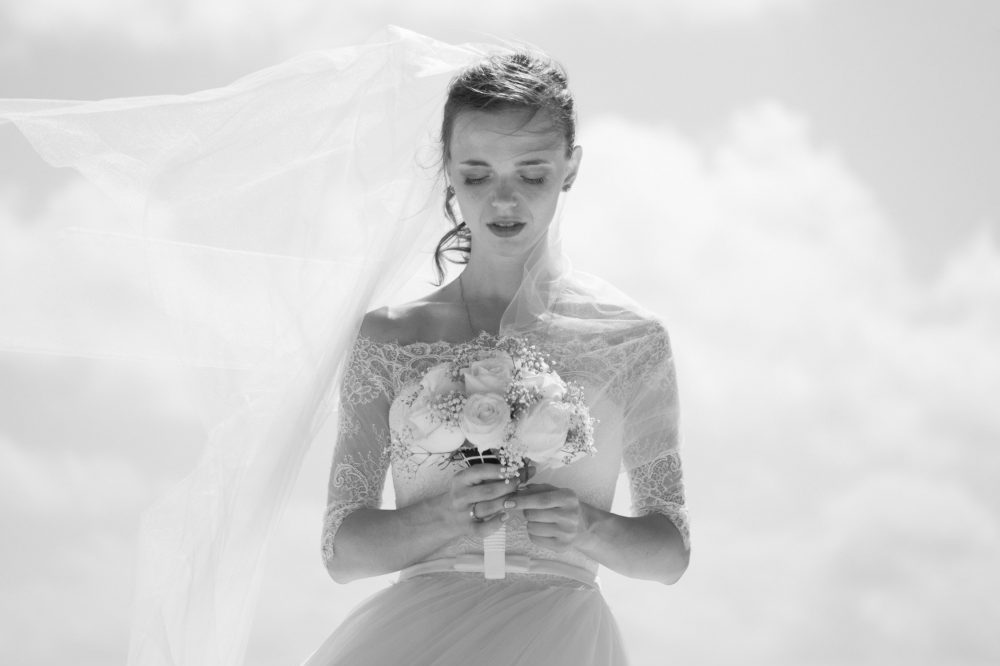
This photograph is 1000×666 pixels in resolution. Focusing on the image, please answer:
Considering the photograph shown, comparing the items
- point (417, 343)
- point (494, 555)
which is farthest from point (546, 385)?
point (417, 343)

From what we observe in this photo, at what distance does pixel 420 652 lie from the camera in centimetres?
327

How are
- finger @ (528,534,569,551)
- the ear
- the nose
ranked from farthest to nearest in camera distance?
1. the ear
2. the nose
3. finger @ (528,534,569,551)

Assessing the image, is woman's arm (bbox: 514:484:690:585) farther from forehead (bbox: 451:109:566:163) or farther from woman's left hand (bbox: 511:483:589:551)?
forehead (bbox: 451:109:566:163)

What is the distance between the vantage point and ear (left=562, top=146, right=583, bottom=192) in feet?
11.8

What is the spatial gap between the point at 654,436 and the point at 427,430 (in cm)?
70

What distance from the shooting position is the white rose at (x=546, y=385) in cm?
317

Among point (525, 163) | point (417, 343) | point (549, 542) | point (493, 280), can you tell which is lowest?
point (549, 542)

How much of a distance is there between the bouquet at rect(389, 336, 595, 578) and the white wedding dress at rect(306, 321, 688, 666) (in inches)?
5.0

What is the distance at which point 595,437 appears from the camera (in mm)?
3506

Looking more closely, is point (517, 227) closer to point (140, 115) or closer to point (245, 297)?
point (245, 297)

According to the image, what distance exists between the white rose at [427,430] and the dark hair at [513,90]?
735mm

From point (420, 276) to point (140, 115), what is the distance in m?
0.87

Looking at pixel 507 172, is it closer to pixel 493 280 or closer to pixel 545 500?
pixel 493 280

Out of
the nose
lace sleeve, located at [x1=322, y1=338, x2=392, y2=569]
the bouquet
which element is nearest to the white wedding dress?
lace sleeve, located at [x1=322, y1=338, x2=392, y2=569]
